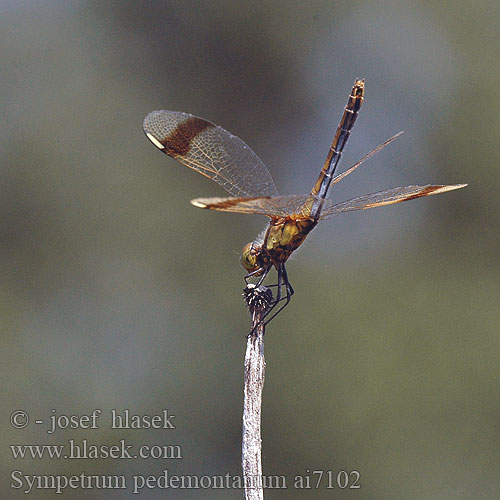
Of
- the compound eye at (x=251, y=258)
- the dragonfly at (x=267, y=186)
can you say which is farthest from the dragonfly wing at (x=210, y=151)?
the compound eye at (x=251, y=258)

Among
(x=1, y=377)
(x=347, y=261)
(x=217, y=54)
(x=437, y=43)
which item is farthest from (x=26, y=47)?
(x=437, y=43)

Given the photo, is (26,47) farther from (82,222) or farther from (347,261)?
(347,261)

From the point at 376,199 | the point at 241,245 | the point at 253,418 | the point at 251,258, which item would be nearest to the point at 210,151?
the point at 251,258

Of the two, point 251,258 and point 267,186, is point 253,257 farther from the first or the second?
point 267,186

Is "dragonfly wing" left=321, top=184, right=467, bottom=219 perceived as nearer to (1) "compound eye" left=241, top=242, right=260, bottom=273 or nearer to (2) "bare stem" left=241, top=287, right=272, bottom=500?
(1) "compound eye" left=241, top=242, right=260, bottom=273

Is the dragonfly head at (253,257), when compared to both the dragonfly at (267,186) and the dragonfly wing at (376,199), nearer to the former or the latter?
the dragonfly at (267,186)

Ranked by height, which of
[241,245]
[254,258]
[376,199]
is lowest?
[241,245]
